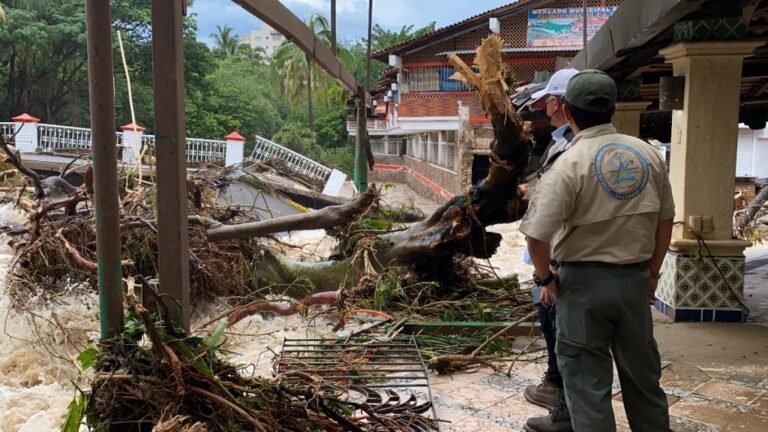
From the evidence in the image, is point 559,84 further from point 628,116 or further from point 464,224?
point 628,116

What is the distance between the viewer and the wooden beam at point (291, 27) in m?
4.67

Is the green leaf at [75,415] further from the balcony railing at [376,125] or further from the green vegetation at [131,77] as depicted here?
the balcony railing at [376,125]

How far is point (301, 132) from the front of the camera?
42938 mm

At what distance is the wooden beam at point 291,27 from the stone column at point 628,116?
11.3ft

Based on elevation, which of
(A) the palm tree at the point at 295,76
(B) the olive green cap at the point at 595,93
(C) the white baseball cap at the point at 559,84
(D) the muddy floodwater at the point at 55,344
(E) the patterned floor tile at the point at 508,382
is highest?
(A) the palm tree at the point at 295,76

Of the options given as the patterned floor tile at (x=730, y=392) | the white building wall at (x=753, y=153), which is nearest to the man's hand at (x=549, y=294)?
the patterned floor tile at (x=730, y=392)

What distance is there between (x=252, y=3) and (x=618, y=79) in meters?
4.56

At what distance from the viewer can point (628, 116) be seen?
768 cm

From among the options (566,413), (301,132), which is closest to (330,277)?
(566,413)

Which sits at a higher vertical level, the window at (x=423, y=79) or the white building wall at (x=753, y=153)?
the window at (x=423, y=79)

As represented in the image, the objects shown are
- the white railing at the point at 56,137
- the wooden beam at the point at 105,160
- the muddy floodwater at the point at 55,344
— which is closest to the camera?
the wooden beam at the point at 105,160

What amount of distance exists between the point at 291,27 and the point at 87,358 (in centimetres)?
391

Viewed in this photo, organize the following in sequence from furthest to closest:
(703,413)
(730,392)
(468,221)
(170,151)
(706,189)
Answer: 1. (468,221)
2. (706,189)
3. (730,392)
4. (703,413)
5. (170,151)

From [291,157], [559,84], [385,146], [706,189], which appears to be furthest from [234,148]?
[385,146]
